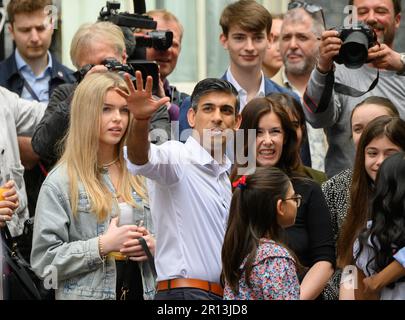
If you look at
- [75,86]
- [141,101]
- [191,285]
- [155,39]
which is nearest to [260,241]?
[191,285]

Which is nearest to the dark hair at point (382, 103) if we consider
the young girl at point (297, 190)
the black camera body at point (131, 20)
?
the young girl at point (297, 190)

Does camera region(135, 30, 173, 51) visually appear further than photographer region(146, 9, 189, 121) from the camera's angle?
No

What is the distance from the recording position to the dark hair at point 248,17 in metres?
8.96

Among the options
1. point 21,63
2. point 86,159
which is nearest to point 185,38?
point 21,63

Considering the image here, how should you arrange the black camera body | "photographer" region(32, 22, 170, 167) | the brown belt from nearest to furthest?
the brown belt → "photographer" region(32, 22, 170, 167) → the black camera body

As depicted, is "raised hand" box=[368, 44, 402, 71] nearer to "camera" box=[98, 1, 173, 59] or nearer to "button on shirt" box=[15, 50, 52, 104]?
"camera" box=[98, 1, 173, 59]

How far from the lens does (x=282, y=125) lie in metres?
7.97

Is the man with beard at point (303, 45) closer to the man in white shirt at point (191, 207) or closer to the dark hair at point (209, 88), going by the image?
the dark hair at point (209, 88)

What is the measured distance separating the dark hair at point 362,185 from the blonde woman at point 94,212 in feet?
3.35

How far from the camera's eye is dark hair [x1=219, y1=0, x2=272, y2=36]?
8961 mm

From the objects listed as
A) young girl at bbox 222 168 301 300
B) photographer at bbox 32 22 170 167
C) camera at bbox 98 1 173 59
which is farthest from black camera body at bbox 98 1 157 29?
young girl at bbox 222 168 301 300

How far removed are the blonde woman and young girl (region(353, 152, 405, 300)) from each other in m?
1.15

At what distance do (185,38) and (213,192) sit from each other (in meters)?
4.45
